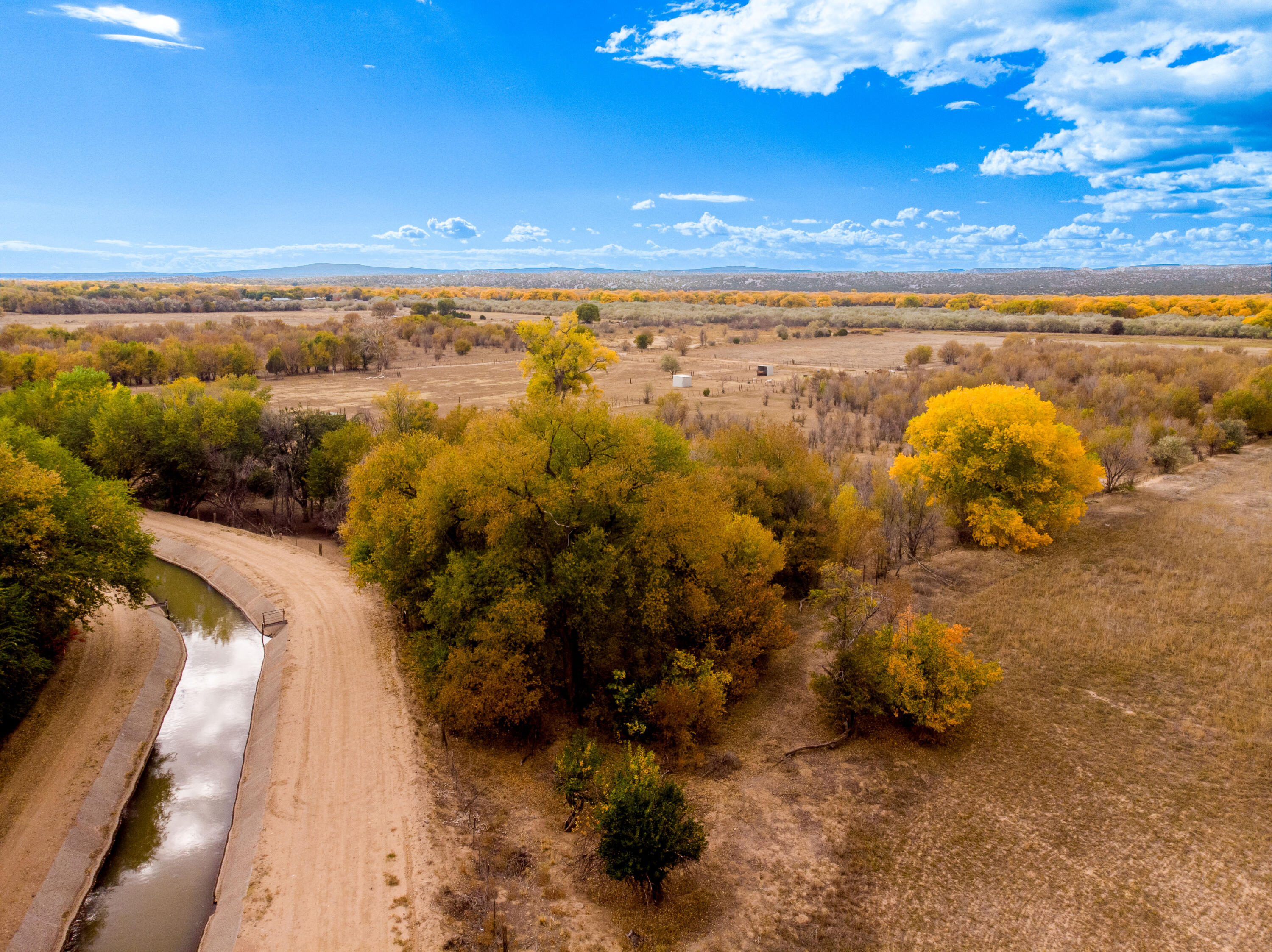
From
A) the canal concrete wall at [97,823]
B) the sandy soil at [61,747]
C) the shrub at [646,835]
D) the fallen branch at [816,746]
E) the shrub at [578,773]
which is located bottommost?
the canal concrete wall at [97,823]

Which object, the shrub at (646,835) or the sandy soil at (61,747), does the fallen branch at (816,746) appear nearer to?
the shrub at (646,835)

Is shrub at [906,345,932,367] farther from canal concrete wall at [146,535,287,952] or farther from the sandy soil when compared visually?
the sandy soil

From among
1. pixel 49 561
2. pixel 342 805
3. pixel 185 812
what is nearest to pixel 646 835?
pixel 342 805

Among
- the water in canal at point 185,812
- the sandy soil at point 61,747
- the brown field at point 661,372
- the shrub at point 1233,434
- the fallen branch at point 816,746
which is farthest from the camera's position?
the brown field at point 661,372

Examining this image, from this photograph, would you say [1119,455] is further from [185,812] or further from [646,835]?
[185,812]

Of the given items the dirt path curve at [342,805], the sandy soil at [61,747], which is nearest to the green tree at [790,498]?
the dirt path curve at [342,805]

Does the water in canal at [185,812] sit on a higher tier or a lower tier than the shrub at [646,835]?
lower

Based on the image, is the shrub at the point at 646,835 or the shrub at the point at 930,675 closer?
the shrub at the point at 646,835
